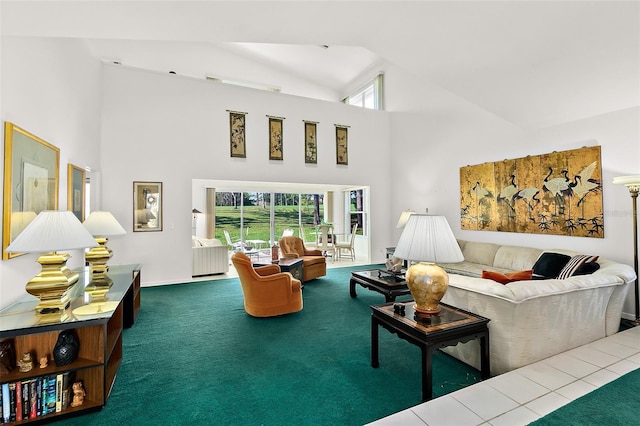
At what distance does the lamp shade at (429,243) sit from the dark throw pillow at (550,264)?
256 cm

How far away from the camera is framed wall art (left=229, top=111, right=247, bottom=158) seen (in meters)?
6.69

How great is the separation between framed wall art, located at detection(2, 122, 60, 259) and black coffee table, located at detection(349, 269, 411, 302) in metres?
3.95

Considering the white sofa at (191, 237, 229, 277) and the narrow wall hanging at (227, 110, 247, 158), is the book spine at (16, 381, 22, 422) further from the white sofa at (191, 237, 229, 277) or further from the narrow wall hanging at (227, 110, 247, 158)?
the narrow wall hanging at (227, 110, 247, 158)

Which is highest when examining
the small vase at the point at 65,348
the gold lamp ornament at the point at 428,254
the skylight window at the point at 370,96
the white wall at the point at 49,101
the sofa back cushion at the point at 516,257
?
the skylight window at the point at 370,96

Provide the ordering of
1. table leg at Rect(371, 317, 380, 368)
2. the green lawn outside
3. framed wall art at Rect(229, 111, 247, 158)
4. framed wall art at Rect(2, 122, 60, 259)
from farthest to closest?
the green lawn outside
framed wall art at Rect(229, 111, 247, 158)
table leg at Rect(371, 317, 380, 368)
framed wall art at Rect(2, 122, 60, 259)

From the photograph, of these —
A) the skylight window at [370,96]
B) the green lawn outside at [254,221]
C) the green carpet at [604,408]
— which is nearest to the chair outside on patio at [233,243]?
the green lawn outside at [254,221]

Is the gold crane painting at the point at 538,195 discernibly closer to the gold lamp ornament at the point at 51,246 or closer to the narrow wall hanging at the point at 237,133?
the narrow wall hanging at the point at 237,133

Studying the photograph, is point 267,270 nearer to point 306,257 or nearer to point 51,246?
point 306,257

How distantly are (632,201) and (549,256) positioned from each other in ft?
3.72

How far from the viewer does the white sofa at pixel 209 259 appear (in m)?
6.41

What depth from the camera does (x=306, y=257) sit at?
6.23 metres

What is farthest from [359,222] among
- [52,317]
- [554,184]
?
[52,317]

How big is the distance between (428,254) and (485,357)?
1.06 m

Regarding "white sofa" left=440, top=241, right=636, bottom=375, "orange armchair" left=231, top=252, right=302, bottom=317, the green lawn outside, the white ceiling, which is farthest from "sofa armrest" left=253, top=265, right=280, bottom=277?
the green lawn outside
